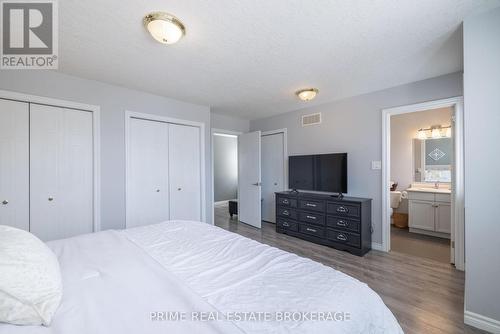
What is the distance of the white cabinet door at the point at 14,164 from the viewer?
221 centimetres

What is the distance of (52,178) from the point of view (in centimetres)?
247

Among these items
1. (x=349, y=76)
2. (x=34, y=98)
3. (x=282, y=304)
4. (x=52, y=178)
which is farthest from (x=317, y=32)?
(x=52, y=178)

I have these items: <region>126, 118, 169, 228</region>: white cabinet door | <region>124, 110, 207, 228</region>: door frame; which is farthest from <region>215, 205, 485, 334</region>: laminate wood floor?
<region>126, 118, 169, 228</region>: white cabinet door

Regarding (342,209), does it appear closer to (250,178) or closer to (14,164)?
(250,178)

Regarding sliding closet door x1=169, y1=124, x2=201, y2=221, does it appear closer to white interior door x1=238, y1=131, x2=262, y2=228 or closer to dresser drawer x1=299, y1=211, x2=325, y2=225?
white interior door x1=238, y1=131, x2=262, y2=228

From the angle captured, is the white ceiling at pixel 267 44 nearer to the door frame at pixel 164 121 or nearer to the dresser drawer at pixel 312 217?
the door frame at pixel 164 121

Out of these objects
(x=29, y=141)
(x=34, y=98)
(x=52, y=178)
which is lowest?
(x=52, y=178)

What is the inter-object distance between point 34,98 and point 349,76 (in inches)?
145

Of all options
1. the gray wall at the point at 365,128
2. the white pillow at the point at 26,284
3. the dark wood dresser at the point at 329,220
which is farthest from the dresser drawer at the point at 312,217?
the white pillow at the point at 26,284

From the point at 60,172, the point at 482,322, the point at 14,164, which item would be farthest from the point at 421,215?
the point at 14,164

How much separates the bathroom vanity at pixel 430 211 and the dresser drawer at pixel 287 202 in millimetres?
2271

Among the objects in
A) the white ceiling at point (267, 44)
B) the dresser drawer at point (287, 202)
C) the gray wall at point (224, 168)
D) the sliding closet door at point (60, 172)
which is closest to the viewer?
the white ceiling at point (267, 44)

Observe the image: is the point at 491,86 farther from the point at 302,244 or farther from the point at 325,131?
the point at 302,244

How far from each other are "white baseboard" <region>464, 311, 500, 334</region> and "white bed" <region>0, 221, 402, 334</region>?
48.6 inches
